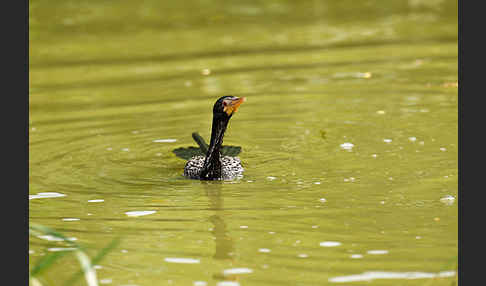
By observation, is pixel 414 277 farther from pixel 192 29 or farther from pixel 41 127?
pixel 192 29

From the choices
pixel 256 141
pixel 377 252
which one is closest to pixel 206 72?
pixel 256 141

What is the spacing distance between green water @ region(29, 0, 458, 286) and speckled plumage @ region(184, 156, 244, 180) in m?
0.13

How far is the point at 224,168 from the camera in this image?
31.1ft

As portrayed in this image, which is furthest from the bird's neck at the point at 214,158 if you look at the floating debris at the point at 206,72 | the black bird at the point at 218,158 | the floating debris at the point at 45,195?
the floating debris at the point at 206,72

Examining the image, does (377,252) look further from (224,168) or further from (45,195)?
(45,195)

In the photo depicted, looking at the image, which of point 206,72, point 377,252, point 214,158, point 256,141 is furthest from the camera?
point 206,72

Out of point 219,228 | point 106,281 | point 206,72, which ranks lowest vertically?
point 106,281

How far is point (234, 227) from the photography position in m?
7.88

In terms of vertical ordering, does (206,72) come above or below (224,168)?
above

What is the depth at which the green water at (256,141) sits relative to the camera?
709cm

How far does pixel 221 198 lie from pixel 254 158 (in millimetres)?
1546

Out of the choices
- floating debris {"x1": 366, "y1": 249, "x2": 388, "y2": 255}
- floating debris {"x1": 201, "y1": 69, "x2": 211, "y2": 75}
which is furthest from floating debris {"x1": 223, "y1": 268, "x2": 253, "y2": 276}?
floating debris {"x1": 201, "y1": 69, "x2": 211, "y2": 75}

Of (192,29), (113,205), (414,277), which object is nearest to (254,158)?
(113,205)

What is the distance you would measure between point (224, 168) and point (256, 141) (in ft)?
5.03
